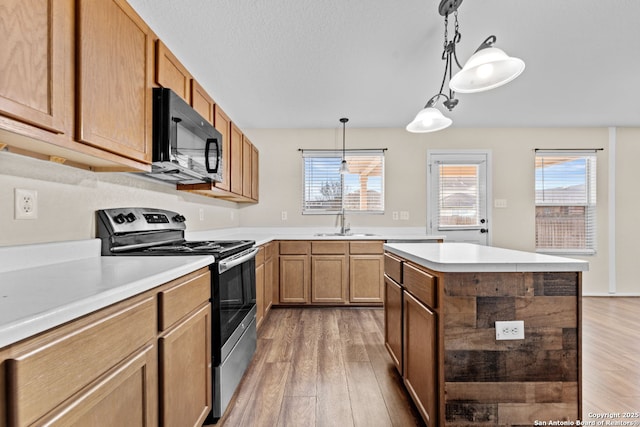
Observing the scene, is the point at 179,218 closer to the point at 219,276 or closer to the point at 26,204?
the point at 219,276

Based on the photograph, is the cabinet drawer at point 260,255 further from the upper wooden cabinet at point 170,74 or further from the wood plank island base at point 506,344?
the wood plank island base at point 506,344

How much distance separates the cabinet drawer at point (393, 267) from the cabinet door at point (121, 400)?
132cm

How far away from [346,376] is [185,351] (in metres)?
1.15

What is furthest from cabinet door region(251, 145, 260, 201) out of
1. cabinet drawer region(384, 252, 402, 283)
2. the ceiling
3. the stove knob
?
cabinet drawer region(384, 252, 402, 283)

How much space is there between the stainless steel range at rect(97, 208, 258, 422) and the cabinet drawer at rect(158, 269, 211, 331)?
0.31ft

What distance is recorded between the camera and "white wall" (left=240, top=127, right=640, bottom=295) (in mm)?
4043

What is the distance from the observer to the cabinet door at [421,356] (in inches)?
51.5

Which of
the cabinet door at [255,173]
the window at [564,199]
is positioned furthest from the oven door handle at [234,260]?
the window at [564,199]

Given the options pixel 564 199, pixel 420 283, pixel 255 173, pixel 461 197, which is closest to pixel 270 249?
pixel 255 173

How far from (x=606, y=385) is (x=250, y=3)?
3.19 m

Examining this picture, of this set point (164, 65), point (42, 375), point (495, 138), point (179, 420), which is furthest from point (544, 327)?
point (495, 138)

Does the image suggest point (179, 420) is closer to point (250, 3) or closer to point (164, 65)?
point (164, 65)

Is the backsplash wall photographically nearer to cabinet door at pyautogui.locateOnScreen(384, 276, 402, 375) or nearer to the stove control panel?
the stove control panel

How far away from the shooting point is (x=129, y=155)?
1398mm
